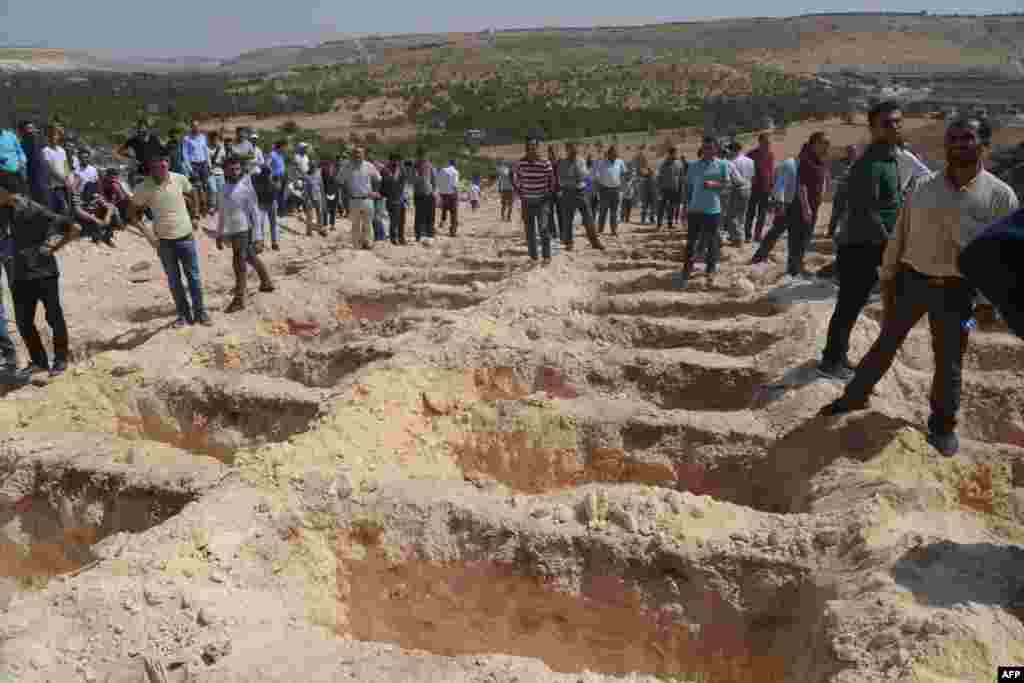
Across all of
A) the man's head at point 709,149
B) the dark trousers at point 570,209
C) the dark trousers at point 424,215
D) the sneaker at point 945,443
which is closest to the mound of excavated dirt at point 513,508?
the sneaker at point 945,443

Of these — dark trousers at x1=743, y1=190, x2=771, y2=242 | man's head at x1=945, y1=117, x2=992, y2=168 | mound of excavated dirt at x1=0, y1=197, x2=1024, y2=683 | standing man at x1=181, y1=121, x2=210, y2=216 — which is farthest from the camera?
standing man at x1=181, y1=121, x2=210, y2=216

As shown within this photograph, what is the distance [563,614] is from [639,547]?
1.85ft

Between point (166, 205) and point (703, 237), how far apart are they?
575 cm

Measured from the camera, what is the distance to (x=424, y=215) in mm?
13461

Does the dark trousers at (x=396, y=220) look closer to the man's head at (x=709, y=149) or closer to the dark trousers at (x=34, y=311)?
the man's head at (x=709, y=149)

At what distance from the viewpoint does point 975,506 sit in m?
4.60

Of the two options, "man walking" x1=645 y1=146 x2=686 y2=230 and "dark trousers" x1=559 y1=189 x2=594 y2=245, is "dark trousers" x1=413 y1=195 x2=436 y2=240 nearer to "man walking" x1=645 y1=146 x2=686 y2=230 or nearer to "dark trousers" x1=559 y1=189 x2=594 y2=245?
"dark trousers" x1=559 y1=189 x2=594 y2=245

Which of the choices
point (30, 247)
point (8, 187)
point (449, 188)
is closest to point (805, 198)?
point (30, 247)

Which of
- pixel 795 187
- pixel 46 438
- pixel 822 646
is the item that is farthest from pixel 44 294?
pixel 795 187

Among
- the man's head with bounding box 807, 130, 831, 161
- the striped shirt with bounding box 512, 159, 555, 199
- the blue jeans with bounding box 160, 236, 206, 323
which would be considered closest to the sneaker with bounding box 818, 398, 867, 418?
the man's head with bounding box 807, 130, 831, 161

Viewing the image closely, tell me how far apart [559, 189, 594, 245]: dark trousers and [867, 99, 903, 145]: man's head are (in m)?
5.97

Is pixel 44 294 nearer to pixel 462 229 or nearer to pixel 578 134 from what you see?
pixel 462 229

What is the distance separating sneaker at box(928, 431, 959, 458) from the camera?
461 centimetres

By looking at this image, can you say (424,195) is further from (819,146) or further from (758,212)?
(819,146)
